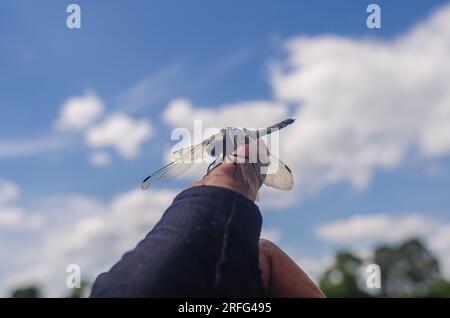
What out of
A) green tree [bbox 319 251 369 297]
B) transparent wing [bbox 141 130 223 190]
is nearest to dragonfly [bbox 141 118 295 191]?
transparent wing [bbox 141 130 223 190]

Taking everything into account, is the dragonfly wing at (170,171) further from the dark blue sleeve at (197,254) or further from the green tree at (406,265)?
the green tree at (406,265)

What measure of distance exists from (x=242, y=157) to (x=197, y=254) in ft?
1.59

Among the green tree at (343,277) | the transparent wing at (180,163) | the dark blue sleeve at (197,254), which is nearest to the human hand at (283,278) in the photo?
the dark blue sleeve at (197,254)

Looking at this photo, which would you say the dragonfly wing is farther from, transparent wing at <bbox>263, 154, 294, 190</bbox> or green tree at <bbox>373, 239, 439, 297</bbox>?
green tree at <bbox>373, 239, 439, 297</bbox>

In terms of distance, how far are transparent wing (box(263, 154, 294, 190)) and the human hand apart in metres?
0.40

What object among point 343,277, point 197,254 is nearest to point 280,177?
point 197,254

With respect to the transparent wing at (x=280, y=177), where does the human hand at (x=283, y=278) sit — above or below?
below

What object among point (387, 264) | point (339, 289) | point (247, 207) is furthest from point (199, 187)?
point (387, 264)

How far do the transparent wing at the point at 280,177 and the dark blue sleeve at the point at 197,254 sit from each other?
53 cm

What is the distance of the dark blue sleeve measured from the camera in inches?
66.5

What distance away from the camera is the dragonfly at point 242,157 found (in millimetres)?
2141
